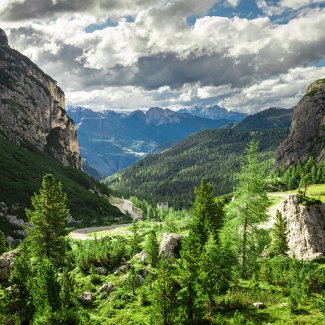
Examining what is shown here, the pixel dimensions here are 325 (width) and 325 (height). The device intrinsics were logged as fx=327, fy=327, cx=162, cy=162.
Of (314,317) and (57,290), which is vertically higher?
(57,290)

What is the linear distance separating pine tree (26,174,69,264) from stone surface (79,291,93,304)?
527 inches

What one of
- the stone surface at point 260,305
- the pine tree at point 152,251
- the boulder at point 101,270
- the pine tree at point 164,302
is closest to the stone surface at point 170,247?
the pine tree at point 152,251

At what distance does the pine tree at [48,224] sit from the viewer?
51812 mm

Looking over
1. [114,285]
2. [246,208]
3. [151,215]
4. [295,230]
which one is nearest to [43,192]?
[114,285]

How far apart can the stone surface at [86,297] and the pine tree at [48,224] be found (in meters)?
13.4

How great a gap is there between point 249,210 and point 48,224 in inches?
1234

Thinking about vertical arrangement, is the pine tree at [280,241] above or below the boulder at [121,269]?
above

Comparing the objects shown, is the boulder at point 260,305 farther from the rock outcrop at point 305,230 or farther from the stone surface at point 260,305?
the rock outcrop at point 305,230

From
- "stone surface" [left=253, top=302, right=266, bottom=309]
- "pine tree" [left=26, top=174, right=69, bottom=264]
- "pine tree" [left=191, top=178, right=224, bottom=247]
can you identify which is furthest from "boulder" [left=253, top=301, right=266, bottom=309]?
"pine tree" [left=26, top=174, right=69, bottom=264]

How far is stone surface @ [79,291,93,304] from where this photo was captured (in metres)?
39.0

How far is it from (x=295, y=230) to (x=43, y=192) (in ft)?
133

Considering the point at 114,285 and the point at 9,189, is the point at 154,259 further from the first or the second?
the point at 9,189

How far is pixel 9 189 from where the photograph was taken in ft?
567

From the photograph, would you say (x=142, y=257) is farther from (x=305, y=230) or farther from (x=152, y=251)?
(x=305, y=230)
